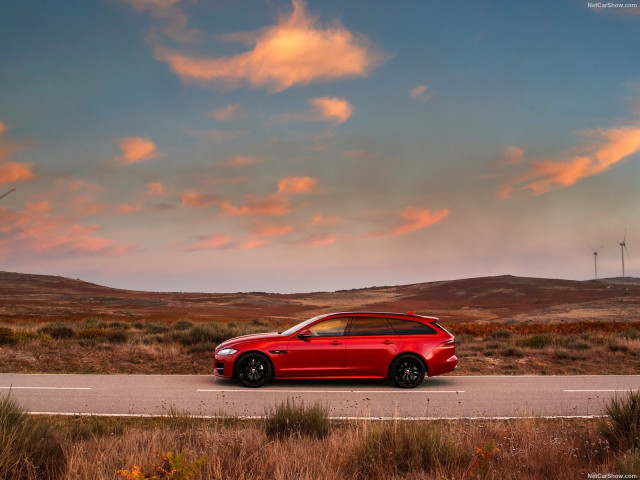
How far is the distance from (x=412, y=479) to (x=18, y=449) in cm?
384

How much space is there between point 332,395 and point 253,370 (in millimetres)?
1818

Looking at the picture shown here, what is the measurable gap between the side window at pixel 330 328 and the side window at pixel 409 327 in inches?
41.5

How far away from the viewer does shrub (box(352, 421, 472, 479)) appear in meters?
5.63

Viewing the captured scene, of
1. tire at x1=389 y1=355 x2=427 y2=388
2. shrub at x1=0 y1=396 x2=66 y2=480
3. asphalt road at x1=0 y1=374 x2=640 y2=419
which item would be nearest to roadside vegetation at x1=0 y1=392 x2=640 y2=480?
shrub at x1=0 y1=396 x2=66 y2=480

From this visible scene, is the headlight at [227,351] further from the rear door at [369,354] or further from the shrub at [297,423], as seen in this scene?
the shrub at [297,423]

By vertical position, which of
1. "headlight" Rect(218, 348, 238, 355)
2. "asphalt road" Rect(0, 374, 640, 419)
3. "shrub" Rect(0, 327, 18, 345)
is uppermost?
"headlight" Rect(218, 348, 238, 355)

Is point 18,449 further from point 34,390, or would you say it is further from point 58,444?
point 34,390

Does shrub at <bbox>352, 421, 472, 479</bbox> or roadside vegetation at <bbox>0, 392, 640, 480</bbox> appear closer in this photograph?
roadside vegetation at <bbox>0, 392, 640, 480</bbox>

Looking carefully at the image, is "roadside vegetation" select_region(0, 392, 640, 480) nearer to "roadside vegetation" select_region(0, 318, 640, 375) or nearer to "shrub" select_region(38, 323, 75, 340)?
"roadside vegetation" select_region(0, 318, 640, 375)

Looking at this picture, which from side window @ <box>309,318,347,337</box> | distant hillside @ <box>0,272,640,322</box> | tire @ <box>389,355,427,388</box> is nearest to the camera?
tire @ <box>389,355,427,388</box>

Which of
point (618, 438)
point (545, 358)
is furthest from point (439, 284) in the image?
point (618, 438)

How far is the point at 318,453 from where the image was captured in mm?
5891

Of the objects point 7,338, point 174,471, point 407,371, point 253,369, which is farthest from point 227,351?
point 7,338

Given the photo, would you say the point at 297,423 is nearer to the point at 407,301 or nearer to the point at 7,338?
the point at 7,338
